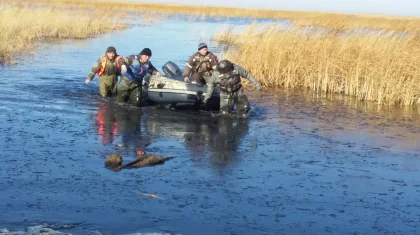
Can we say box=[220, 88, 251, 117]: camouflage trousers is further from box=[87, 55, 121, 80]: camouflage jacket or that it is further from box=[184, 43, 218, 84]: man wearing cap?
box=[87, 55, 121, 80]: camouflage jacket

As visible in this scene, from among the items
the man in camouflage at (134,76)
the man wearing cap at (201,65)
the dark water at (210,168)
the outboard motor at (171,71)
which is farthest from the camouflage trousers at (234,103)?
the outboard motor at (171,71)

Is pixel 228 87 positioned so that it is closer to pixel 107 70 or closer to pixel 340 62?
pixel 107 70

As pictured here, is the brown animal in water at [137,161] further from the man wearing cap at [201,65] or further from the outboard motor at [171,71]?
the outboard motor at [171,71]

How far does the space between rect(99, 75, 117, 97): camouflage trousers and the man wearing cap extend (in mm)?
1645

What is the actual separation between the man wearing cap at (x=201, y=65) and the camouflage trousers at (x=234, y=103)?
855 millimetres

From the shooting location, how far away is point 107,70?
513 inches

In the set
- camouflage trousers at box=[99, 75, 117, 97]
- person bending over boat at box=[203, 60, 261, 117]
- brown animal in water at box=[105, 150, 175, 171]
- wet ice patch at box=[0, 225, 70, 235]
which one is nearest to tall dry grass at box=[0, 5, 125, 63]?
camouflage trousers at box=[99, 75, 117, 97]

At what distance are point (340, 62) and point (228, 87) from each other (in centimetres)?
451

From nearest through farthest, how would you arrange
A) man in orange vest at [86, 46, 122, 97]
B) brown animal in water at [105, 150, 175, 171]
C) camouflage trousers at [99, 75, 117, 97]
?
brown animal in water at [105, 150, 175, 171], man in orange vest at [86, 46, 122, 97], camouflage trousers at [99, 75, 117, 97]

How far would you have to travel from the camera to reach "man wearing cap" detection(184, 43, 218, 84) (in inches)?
492

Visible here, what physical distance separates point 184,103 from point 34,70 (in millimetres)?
6111

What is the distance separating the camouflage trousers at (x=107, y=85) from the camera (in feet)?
42.9

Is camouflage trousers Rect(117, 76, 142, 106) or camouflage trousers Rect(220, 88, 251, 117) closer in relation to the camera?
camouflage trousers Rect(220, 88, 251, 117)

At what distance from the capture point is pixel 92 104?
493 inches
